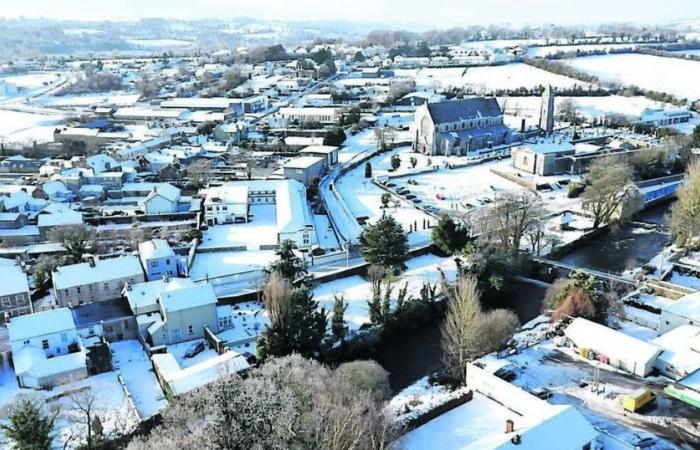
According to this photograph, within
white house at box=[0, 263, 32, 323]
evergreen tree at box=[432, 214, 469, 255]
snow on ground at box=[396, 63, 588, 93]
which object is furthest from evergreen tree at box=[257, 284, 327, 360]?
snow on ground at box=[396, 63, 588, 93]

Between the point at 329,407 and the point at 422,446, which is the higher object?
the point at 329,407

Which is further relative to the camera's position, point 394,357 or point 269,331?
point 394,357

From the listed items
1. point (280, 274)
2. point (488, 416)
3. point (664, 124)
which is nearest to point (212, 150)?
point (280, 274)

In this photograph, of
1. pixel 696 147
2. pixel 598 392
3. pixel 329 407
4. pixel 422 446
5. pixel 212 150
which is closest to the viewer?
pixel 329 407

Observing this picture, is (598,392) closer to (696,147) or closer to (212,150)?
(696,147)

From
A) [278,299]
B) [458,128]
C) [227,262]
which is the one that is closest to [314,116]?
[458,128]

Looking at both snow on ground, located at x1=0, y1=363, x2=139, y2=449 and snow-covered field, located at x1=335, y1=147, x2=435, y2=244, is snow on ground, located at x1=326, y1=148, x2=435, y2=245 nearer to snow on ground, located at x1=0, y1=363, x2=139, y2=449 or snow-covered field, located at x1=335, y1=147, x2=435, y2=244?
snow-covered field, located at x1=335, y1=147, x2=435, y2=244

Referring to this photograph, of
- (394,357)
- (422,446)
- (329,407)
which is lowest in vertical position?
(394,357)

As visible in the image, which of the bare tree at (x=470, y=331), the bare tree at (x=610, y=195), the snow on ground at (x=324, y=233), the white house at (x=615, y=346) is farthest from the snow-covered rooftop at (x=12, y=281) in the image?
the bare tree at (x=610, y=195)
